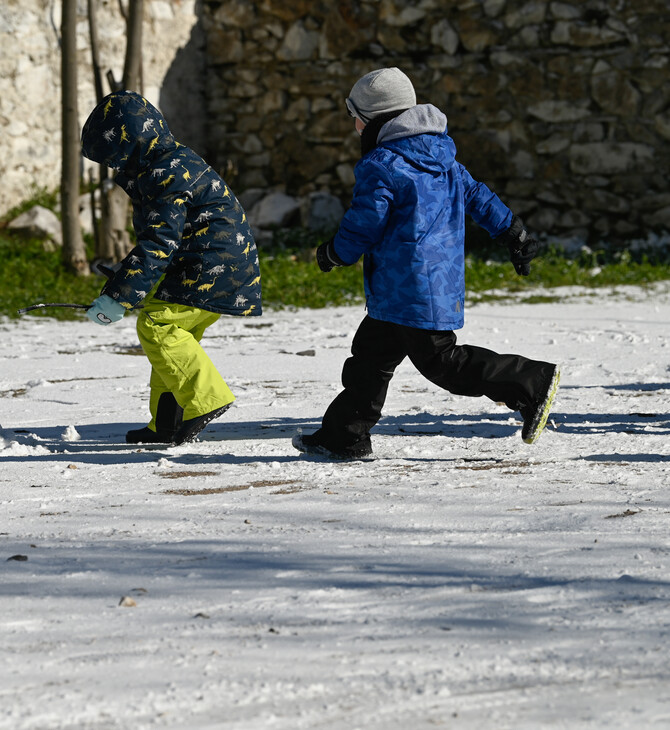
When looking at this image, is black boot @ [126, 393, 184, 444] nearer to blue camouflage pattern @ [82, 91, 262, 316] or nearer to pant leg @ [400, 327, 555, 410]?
blue camouflage pattern @ [82, 91, 262, 316]

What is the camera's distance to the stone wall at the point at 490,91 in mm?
10750

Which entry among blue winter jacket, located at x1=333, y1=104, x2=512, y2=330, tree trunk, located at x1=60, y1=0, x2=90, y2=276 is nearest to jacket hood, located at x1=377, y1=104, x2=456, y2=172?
blue winter jacket, located at x1=333, y1=104, x2=512, y2=330

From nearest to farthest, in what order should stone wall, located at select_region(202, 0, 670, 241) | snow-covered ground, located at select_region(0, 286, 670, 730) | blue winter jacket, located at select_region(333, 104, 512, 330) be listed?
snow-covered ground, located at select_region(0, 286, 670, 730)
blue winter jacket, located at select_region(333, 104, 512, 330)
stone wall, located at select_region(202, 0, 670, 241)

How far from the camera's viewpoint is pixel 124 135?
378 cm

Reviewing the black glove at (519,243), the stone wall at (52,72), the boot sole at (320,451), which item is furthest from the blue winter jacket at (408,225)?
the stone wall at (52,72)

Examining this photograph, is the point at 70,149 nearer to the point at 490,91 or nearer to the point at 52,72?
the point at 52,72

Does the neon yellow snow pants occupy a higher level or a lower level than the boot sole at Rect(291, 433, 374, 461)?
higher

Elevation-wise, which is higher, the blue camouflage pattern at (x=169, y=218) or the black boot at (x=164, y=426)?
the blue camouflage pattern at (x=169, y=218)

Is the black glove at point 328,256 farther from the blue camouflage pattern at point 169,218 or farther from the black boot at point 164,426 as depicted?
the black boot at point 164,426

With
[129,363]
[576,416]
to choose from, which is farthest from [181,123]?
[576,416]

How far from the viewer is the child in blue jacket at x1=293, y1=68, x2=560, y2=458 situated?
11.4 ft

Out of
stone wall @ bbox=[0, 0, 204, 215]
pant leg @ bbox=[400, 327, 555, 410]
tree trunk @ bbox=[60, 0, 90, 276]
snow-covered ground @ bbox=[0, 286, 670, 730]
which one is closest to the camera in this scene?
snow-covered ground @ bbox=[0, 286, 670, 730]

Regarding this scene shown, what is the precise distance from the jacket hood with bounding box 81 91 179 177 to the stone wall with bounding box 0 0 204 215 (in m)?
6.96

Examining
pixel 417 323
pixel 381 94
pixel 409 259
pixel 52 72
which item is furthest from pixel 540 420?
pixel 52 72
